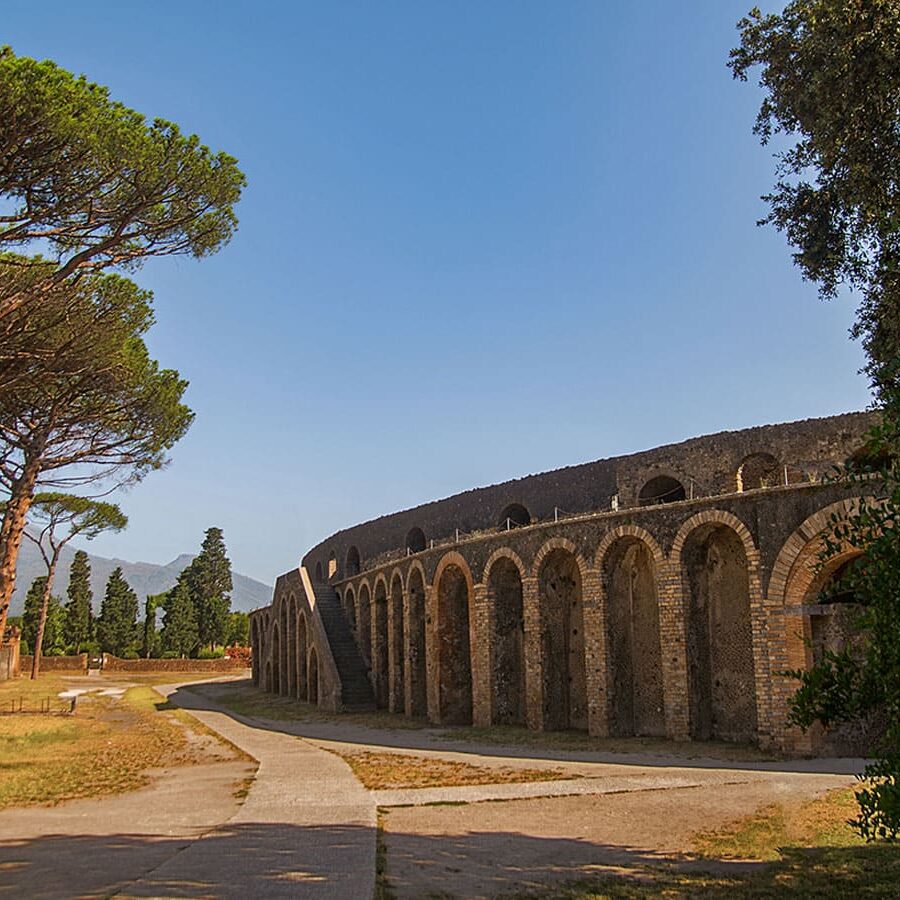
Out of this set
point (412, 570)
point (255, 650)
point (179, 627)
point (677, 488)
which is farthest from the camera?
point (179, 627)

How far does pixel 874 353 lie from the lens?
35.0ft

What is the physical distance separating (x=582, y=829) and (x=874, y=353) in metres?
6.64

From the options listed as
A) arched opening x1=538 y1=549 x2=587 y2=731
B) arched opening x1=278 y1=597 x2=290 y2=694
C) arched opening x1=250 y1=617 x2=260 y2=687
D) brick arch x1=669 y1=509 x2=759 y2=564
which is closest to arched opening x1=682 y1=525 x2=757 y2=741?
brick arch x1=669 y1=509 x2=759 y2=564

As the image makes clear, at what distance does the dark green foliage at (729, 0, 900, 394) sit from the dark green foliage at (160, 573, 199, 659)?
2379 inches

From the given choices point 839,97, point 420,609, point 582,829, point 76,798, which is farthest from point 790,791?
point 420,609

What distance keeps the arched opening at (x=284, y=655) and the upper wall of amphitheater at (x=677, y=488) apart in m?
8.23

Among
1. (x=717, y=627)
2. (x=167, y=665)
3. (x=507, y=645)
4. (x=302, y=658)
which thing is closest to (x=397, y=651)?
(x=507, y=645)

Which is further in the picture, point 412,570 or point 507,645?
point 412,570

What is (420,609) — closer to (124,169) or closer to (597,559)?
(597,559)

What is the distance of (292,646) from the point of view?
38750 mm

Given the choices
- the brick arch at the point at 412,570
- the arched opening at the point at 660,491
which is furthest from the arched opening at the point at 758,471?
the brick arch at the point at 412,570

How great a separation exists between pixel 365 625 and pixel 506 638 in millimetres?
11818

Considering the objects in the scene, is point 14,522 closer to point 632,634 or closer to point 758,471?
point 632,634

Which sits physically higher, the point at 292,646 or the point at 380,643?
Result: the point at 380,643
